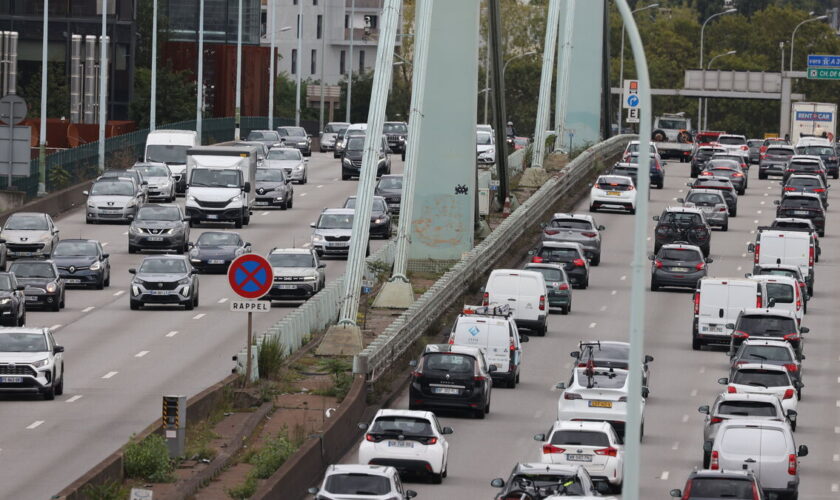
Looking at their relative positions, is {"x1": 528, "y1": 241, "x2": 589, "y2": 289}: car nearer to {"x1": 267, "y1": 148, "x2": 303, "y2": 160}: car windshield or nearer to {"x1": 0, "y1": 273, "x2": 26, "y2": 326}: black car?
{"x1": 0, "y1": 273, "x2": 26, "y2": 326}: black car

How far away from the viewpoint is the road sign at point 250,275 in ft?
94.5

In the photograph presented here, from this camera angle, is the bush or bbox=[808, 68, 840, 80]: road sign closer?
the bush

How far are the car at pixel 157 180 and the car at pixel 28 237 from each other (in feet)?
43.3

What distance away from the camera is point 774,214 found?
72625 mm

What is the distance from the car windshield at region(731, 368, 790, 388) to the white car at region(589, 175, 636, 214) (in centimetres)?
3490

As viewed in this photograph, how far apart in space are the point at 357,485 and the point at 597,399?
30.9 feet

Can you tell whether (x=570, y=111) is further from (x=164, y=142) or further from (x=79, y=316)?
(x=79, y=316)

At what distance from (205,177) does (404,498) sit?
128ft

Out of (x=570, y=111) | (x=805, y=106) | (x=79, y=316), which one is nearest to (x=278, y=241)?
(x=79, y=316)

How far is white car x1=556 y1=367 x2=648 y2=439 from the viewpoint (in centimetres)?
3138

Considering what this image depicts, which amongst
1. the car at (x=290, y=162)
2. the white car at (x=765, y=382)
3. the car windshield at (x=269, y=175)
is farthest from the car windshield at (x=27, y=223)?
the white car at (x=765, y=382)

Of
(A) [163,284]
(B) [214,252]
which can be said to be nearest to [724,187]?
(B) [214,252]

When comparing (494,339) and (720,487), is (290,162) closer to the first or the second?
(494,339)

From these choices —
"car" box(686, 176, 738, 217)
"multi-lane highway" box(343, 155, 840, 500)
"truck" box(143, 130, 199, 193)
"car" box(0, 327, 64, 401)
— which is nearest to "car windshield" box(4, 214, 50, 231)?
Result: "multi-lane highway" box(343, 155, 840, 500)
